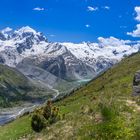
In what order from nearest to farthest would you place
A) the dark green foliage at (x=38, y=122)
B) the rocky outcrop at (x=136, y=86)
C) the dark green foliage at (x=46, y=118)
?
the rocky outcrop at (x=136, y=86) < the dark green foliage at (x=46, y=118) < the dark green foliage at (x=38, y=122)

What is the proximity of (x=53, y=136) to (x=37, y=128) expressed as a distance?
15.8 m

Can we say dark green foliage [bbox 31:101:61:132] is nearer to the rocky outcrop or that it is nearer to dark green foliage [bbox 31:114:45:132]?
dark green foliage [bbox 31:114:45:132]

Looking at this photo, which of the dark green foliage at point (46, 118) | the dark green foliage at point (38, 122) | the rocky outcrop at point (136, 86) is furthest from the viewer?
the dark green foliage at point (38, 122)

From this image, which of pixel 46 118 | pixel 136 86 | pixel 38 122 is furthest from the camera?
pixel 38 122

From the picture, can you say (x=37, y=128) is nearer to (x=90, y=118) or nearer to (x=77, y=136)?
(x=90, y=118)

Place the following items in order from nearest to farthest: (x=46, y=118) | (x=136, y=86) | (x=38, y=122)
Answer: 1. (x=136, y=86)
2. (x=46, y=118)
3. (x=38, y=122)

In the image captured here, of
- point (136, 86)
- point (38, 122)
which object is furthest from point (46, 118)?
point (136, 86)

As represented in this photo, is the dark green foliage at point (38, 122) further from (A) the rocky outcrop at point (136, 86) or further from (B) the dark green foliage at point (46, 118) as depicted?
(A) the rocky outcrop at point (136, 86)

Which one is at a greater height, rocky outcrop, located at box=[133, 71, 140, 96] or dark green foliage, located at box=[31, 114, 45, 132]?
rocky outcrop, located at box=[133, 71, 140, 96]

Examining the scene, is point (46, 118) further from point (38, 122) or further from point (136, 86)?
point (136, 86)

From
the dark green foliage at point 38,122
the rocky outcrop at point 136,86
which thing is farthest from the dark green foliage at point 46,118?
the rocky outcrop at point 136,86

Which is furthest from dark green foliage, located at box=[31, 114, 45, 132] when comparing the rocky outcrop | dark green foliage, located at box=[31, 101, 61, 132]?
the rocky outcrop

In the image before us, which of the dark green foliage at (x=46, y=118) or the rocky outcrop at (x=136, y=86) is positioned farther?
the dark green foliage at (x=46, y=118)

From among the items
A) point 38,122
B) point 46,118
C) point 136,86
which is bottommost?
point 38,122
